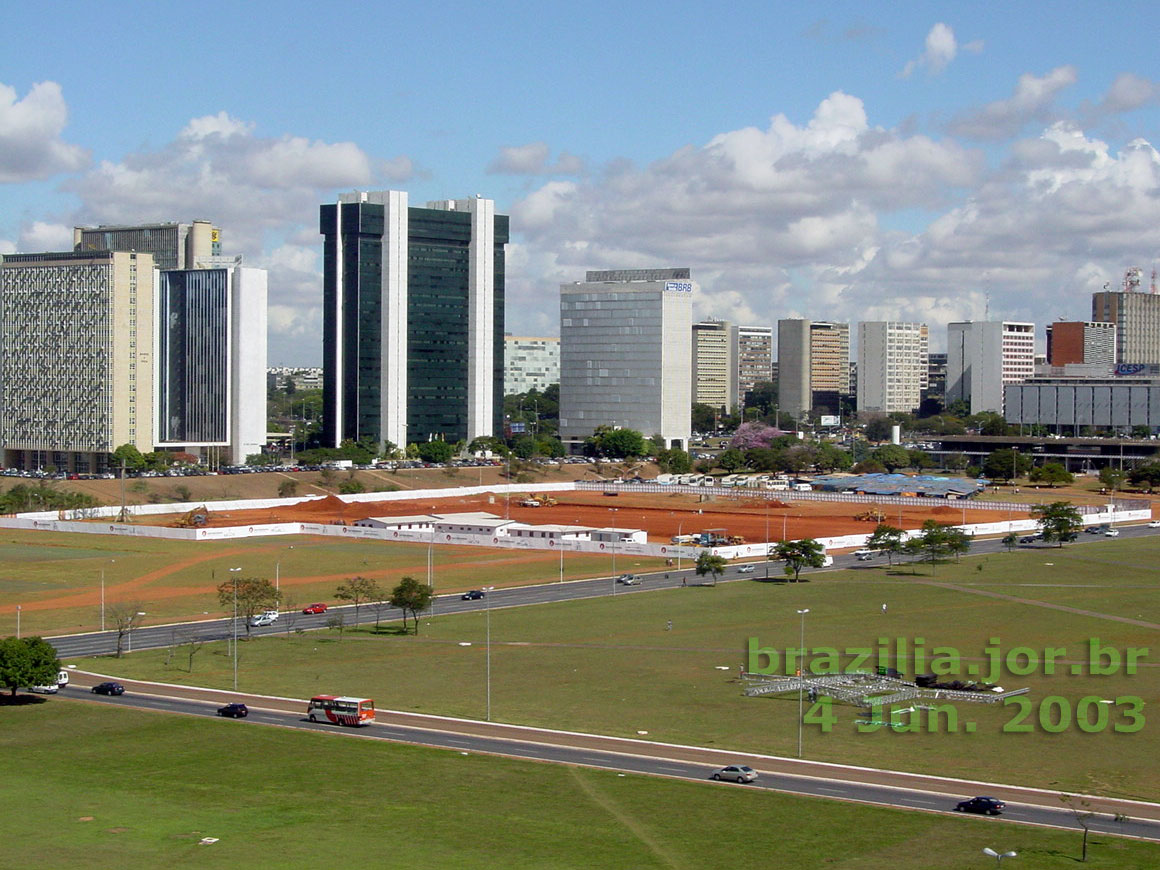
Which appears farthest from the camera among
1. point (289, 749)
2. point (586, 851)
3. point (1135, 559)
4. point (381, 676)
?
point (1135, 559)

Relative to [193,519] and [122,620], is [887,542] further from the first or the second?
[193,519]

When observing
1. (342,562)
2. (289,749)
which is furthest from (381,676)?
(342,562)

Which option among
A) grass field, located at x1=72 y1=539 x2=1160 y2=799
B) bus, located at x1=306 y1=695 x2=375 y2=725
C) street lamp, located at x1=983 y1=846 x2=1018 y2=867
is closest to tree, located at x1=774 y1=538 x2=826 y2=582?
grass field, located at x1=72 y1=539 x2=1160 y2=799

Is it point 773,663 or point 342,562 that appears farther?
point 342,562

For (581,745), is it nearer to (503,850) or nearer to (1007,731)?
(503,850)

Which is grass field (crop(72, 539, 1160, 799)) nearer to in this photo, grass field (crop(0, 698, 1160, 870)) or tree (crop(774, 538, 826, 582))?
tree (crop(774, 538, 826, 582))

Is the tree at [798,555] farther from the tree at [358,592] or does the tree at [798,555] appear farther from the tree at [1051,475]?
the tree at [1051,475]

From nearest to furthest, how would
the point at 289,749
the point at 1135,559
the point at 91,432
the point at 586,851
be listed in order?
1. the point at 586,851
2. the point at 289,749
3. the point at 1135,559
4. the point at 91,432

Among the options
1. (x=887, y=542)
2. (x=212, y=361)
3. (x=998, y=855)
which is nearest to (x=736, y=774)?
(x=998, y=855)
